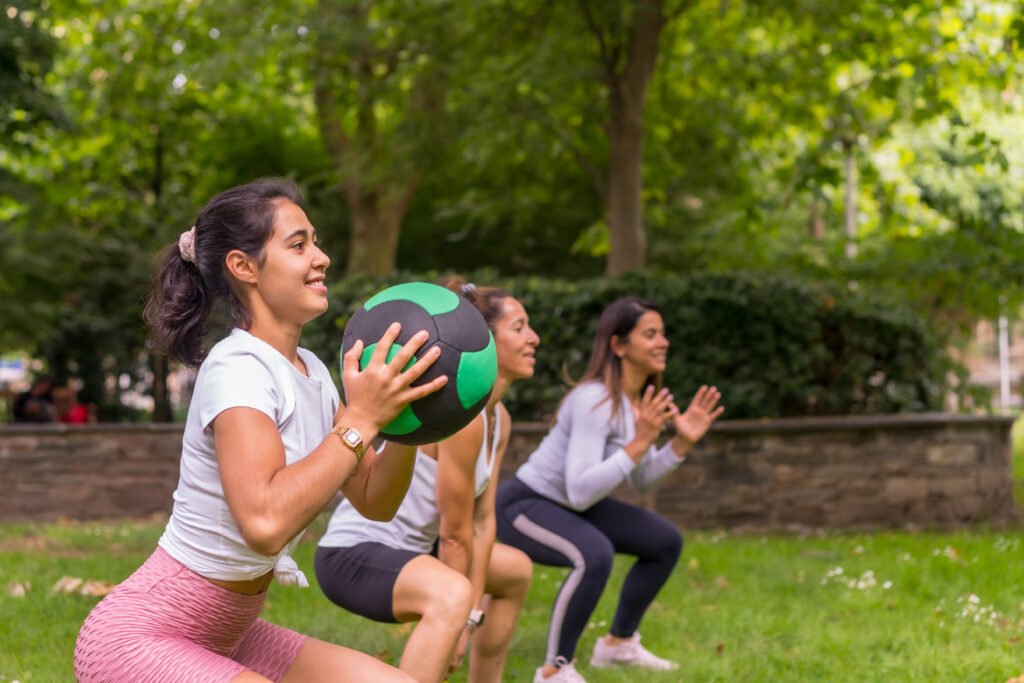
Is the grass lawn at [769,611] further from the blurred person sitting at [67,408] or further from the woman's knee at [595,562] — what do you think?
the blurred person sitting at [67,408]

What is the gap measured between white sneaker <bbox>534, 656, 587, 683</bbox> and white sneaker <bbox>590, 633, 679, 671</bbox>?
0.45m

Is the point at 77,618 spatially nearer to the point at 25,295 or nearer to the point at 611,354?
the point at 611,354

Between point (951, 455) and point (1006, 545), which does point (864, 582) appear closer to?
point (1006, 545)

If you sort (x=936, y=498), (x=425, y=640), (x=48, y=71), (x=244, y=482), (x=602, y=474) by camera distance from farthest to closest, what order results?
(x=48, y=71)
(x=936, y=498)
(x=602, y=474)
(x=425, y=640)
(x=244, y=482)

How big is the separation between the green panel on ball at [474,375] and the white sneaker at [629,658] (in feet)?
11.1

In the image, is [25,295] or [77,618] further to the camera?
[25,295]

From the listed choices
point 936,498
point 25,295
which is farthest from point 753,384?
point 25,295

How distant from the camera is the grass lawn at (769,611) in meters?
5.73

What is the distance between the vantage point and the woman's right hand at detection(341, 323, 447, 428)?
2547 mm

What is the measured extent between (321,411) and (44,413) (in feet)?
43.1

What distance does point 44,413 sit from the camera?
14.8 m

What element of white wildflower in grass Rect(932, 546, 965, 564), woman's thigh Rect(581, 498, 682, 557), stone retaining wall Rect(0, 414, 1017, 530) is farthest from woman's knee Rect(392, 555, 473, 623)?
stone retaining wall Rect(0, 414, 1017, 530)

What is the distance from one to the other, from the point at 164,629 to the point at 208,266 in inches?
35.4

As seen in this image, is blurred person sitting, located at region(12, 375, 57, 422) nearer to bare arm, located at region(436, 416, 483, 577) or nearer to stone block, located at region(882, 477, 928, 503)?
stone block, located at region(882, 477, 928, 503)
